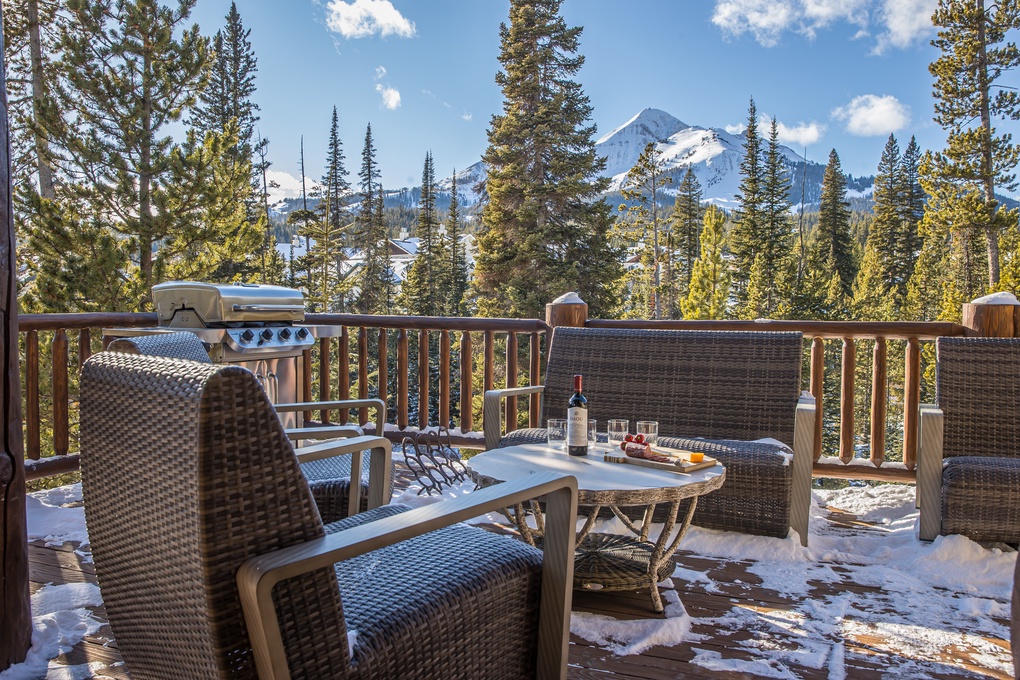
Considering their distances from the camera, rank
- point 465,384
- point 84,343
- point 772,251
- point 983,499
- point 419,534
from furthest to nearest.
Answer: point 772,251
point 465,384
point 84,343
point 983,499
point 419,534

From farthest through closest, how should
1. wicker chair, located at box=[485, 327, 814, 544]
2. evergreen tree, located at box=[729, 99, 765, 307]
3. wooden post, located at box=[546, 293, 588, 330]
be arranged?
evergreen tree, located at box=[729, 99, 765, 307] < wooden post, located at box=[546, 293, 588, 330] < wicker chair, located at box=[485, 327, 814, 544]

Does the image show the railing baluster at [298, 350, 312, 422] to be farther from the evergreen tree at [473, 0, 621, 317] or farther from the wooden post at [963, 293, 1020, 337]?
the evergreen tree at [473, 0, 621, 317]

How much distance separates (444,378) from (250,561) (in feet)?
12.5

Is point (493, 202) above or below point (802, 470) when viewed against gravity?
above

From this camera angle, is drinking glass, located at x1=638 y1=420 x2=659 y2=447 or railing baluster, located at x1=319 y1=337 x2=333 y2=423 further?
railing baluster, located at x1=319 y1=337 x2=333 y2=423

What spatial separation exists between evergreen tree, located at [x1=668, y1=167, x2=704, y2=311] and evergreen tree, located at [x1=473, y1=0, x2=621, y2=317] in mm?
14331

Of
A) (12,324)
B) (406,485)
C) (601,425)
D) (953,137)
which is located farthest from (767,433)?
(953,137)

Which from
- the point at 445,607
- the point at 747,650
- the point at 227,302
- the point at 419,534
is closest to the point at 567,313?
the point at 227,302

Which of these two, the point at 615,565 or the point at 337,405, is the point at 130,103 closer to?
the point at 337,405

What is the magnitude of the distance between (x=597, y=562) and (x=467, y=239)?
84.1 ft

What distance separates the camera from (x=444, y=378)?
4742 millimetres

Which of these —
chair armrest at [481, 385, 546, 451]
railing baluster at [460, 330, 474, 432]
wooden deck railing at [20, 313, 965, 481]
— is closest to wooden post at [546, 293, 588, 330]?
wooden deck railing at [20, 313, 965, 481]

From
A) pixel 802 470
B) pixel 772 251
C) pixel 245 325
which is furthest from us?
pixel 772 251

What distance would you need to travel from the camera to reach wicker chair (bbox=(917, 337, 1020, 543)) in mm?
2613
